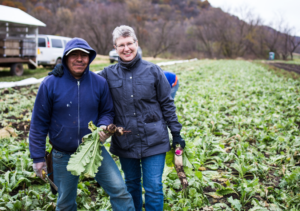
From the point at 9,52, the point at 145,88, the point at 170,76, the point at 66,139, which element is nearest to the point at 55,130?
the point at 66,139

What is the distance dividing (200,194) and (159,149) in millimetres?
1194

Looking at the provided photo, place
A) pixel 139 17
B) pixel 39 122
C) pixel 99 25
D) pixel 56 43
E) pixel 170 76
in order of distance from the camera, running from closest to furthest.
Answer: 1. pixel 39 122
2. pixel 170 76
3. pixel 56 43
4. pixel 99 25
5. pixel 139 17

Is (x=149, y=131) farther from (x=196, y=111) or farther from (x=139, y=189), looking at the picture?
(x=196, y=111)

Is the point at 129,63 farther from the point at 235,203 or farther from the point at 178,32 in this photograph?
the point at 178,32

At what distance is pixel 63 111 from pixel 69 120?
10 cm

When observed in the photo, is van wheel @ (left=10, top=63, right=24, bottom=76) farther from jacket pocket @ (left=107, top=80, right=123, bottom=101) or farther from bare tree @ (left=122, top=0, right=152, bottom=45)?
bare tree @ (left=122, top=0, right=152, bottom=45)

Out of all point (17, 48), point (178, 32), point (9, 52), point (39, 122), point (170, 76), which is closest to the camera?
point (39, 122)

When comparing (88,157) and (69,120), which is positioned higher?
(69,120)

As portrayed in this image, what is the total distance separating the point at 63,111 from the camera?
227cm

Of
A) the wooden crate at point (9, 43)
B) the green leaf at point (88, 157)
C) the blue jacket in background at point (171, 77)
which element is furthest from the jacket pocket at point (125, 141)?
the wooden crate at point (9, 43)

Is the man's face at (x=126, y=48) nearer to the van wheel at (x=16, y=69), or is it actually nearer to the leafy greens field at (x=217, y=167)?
the leafy greens field at (x=217, y=167)

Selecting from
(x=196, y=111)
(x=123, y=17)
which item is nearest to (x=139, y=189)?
(x=196, y=111)

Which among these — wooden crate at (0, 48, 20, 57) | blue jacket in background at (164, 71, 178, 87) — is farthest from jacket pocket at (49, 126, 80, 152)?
wooden crate at (0, 48, 20, 57)

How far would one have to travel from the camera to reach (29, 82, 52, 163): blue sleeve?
2.21 metres
